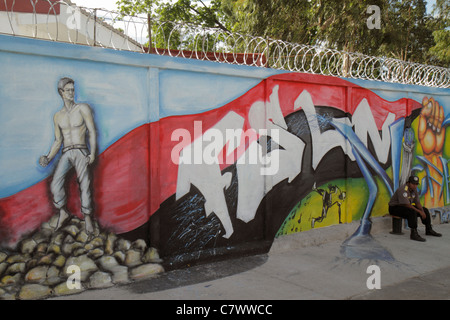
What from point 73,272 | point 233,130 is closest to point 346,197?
point 233,130

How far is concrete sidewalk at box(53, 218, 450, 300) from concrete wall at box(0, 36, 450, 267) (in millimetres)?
A: 240

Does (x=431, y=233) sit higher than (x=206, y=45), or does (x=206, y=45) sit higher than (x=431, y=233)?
(x=206, y=45)

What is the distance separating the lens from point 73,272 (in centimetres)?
407

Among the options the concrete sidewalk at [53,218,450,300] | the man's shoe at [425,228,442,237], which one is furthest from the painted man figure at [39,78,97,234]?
the man's shoe at [425,228,442,237]

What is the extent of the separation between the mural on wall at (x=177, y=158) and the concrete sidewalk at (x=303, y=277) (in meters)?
0.23

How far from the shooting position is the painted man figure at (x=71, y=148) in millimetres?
3949

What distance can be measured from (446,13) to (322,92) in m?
17.6

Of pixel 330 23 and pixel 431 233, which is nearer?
pixel 431 233

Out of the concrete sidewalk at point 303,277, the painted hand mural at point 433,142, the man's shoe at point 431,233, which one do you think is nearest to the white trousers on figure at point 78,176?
the concrete sidewalk at point 303,277

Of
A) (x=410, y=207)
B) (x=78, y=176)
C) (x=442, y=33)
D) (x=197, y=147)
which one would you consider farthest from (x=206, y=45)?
(x=442, y=33)

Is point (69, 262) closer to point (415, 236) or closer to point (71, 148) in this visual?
point (71, 148)

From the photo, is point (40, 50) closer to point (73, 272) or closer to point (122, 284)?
point (73, 272)

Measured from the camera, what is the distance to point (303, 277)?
4.70 metres

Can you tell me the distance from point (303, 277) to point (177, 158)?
199 cm
